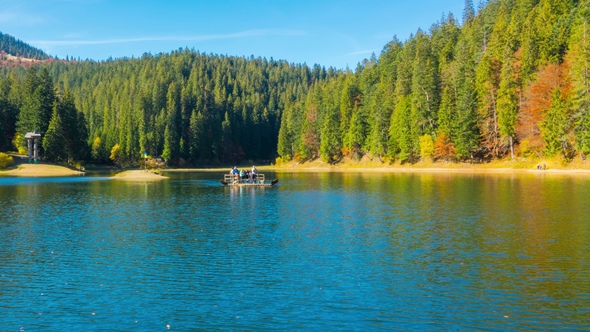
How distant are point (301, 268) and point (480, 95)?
100481mm

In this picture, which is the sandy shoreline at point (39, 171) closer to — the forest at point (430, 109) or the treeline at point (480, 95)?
the forest at point (430, 109)

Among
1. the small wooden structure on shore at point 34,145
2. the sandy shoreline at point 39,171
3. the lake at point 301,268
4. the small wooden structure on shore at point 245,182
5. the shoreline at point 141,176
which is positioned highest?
the small wooden structure on shore at point 34,145

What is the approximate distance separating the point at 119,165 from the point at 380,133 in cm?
9542

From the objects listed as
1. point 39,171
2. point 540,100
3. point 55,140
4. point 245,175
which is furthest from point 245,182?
point 55,140

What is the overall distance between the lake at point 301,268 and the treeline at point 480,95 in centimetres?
5219

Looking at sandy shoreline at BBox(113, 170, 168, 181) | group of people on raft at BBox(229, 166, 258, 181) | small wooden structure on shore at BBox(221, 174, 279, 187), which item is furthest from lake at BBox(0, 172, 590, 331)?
sandy shoreline at BBox(113, 170, 168, 181)

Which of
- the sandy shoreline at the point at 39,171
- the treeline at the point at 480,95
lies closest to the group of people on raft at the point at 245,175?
the treeline at the point at 480,95

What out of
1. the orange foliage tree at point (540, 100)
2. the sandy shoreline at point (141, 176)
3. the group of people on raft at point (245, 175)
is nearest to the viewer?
the group of people on raft at point (245, 175)

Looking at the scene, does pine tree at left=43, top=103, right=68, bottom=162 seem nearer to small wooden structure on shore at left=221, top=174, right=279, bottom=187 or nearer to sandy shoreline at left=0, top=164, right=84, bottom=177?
sandy shoreline at left=0, top=164, right=84, bottom=177

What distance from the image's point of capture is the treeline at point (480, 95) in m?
90.9

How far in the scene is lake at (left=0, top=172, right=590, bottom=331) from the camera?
17406 millimetres

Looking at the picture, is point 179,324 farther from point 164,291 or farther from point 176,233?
point 176,233

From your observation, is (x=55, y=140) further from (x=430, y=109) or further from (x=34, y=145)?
(x=430, y=109)

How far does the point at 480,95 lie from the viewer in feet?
Answer: 370
